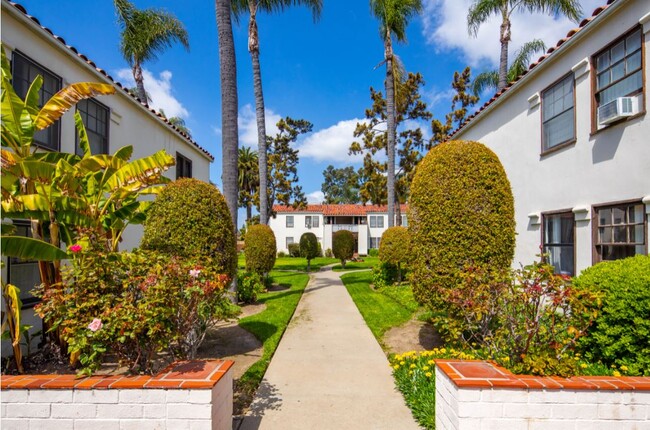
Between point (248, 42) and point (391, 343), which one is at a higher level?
point (248, 42)

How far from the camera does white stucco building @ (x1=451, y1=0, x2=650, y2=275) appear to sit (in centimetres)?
602

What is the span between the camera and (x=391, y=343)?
6.88 meters

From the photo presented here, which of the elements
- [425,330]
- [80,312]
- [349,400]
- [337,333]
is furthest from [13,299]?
[425,330]

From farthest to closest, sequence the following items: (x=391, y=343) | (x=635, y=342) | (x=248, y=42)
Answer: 1. (x=248, y=42)
2. (x=391, y=343)
3. (x=635, y=342)

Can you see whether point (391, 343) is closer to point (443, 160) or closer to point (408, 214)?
point (408, 214)

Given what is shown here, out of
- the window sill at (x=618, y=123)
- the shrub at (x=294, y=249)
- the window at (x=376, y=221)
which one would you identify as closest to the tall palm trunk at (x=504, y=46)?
the window sill at (x=618, y=123)

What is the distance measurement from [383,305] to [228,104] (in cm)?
805

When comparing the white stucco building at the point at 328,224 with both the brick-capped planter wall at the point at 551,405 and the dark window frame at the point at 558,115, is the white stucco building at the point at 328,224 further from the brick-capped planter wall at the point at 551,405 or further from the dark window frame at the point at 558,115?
the brick-capped planter wall at the point at 551,405

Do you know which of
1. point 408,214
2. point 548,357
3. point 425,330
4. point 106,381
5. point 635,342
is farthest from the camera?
point 425,330

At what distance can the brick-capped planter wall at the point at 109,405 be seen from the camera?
2.93 metres

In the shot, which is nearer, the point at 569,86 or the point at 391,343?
the point at 391,343

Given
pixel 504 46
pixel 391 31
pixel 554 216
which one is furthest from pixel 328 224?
pixel 554 216

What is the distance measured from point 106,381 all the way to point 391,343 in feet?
17.4

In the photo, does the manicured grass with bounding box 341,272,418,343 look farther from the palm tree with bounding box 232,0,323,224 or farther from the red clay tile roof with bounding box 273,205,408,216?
the red clay tile roof with bounding box 273,205,408,216
